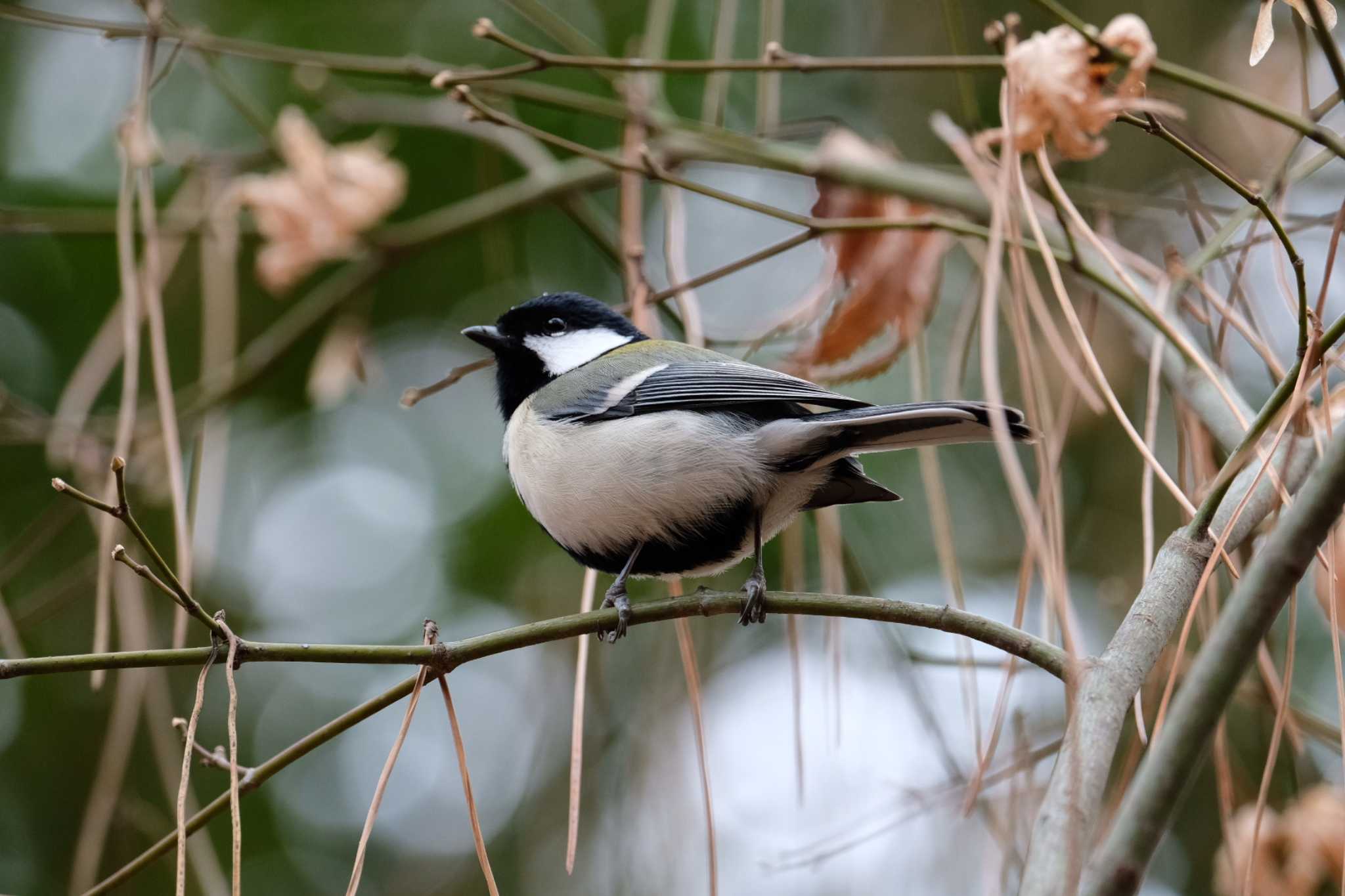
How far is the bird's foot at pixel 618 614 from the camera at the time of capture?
160cm

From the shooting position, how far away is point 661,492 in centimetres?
215

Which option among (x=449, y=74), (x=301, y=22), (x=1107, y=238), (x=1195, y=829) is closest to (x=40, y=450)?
(x=301, y=22)

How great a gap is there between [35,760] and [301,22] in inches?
118

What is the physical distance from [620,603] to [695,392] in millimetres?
498

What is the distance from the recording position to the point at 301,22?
4.86 metres

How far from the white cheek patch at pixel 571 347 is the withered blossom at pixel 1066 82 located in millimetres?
1305

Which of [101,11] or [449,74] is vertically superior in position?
[101,11]

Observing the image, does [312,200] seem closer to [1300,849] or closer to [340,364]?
[340,364]

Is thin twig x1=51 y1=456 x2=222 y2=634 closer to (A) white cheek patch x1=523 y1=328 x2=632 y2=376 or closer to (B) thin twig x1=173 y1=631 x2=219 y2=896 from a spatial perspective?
(B) thin twig x1=173 y1=631 x2=219 y2=896

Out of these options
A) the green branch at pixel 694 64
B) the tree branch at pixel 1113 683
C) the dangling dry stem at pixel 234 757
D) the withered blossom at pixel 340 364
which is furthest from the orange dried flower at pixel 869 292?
the dangling dry stem at pixel 234 757

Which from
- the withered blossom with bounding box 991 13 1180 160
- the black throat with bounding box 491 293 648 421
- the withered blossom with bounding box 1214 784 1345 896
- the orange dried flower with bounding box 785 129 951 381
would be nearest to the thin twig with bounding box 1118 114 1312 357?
the withered blossom with bounding box 991 13 1180 160

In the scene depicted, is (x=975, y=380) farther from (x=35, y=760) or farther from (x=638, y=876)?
(x=35, y=760)

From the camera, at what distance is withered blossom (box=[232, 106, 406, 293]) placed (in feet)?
8.77

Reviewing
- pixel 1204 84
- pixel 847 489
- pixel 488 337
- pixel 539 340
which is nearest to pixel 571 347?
pixel 539 340
